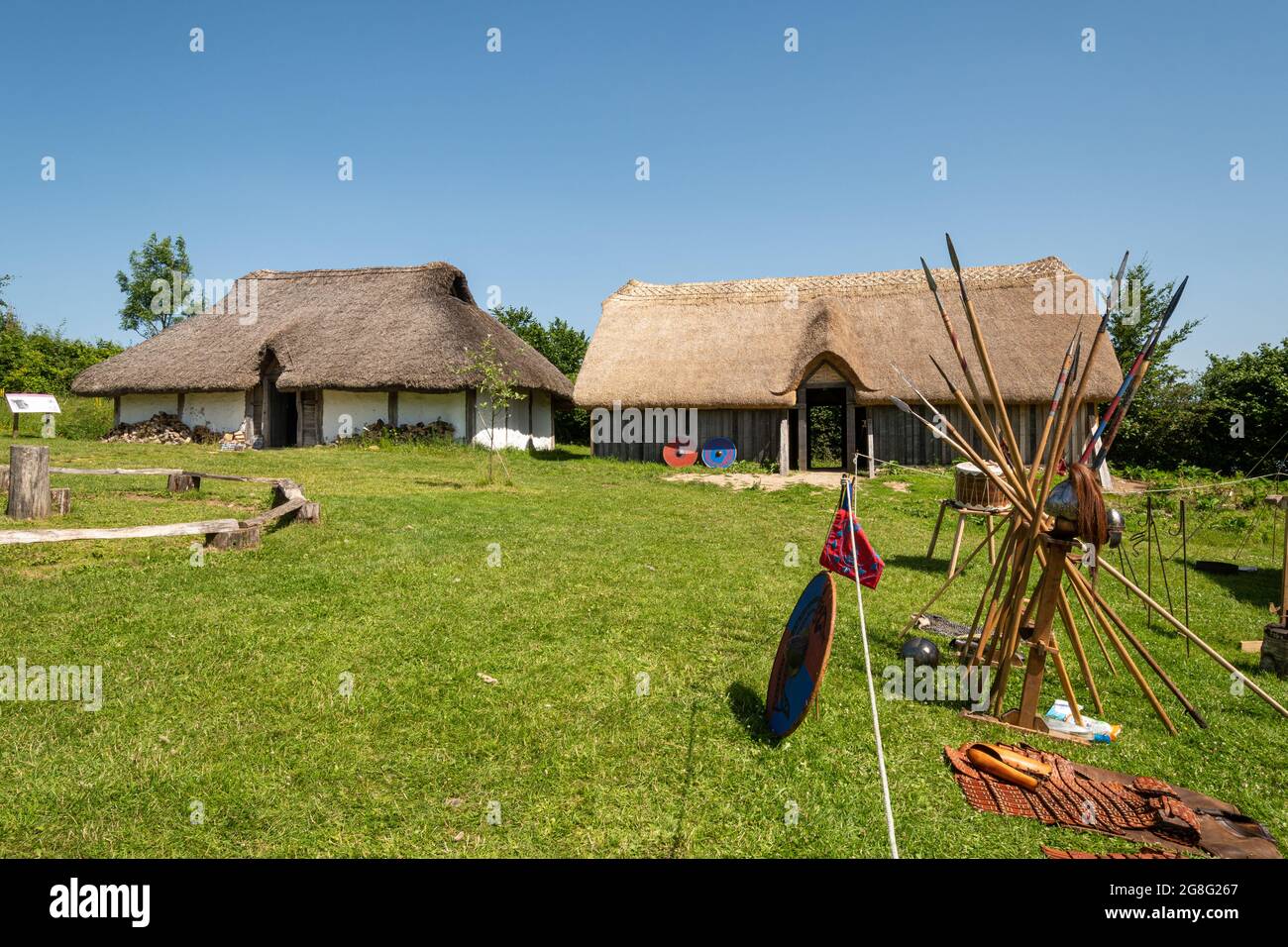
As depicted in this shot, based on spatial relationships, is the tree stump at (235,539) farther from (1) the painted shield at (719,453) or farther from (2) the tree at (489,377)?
(1) the painted shield at (719,453)

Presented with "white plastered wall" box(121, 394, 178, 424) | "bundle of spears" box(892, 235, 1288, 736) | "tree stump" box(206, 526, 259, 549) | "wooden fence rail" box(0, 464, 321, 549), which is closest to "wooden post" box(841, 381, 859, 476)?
"wooden fence rail" box(0, 464, 321, 549)

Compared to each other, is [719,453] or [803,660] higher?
[719,453]

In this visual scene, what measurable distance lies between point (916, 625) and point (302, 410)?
22251mm

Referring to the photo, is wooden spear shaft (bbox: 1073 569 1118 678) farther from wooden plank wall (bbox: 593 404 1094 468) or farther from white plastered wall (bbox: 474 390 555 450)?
white plastered wall (bbox: 474 390 555 450)

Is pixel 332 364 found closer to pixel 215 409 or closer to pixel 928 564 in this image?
pixel 215 409

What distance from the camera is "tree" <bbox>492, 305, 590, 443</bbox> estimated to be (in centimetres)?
3325

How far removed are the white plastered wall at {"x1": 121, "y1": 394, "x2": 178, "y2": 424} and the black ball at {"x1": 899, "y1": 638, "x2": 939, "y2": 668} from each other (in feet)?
86.6

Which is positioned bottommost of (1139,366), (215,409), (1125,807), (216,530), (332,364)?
(1125,807)

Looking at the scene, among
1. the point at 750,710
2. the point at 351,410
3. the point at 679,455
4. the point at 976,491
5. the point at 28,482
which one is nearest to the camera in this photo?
the point at 750,710

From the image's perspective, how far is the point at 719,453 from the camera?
22.1 metres

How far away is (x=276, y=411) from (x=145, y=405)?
469cm

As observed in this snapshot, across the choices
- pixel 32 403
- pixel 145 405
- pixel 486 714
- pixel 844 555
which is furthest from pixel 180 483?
pixel 145 405
